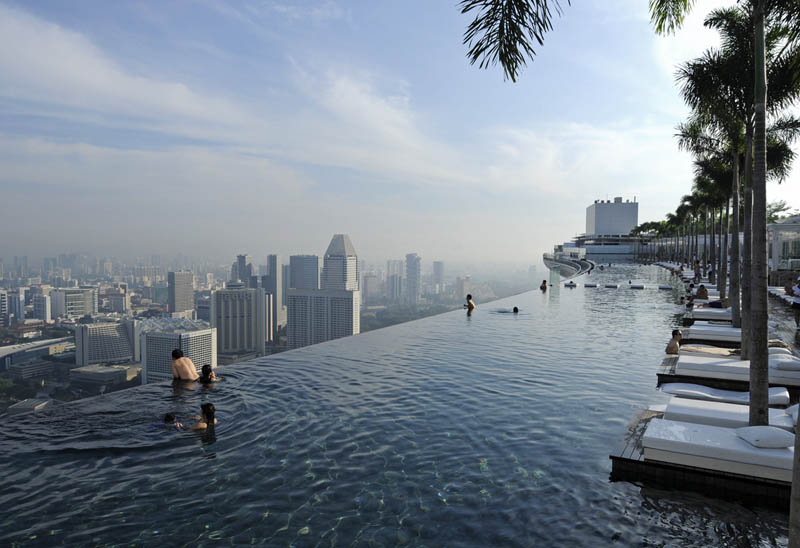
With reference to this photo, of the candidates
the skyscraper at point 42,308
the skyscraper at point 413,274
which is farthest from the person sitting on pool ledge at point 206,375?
A: the skyscraper at point 413,274

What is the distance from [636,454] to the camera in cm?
581

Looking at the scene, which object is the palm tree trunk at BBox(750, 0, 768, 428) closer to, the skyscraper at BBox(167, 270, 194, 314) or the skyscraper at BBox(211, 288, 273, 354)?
the skyscraper at BBox(211, 288, 273, 354)

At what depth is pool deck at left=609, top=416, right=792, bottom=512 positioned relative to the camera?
504 centimetres

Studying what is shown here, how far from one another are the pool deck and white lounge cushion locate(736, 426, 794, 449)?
39cm

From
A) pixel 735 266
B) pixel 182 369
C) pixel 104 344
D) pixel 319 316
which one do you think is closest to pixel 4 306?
pixel 104 344

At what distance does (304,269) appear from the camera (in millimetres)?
91375

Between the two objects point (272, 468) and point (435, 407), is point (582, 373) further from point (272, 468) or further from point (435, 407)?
point (272, 468)

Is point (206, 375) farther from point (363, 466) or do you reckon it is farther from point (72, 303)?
point (72, 303)

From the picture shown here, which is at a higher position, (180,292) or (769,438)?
(769,438)

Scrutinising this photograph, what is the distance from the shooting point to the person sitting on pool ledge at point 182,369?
34.7 feet

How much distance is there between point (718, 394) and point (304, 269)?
86.3 meters

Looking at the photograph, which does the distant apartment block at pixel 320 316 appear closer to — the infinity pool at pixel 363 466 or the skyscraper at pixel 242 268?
the infinity pool at pixel 363 466

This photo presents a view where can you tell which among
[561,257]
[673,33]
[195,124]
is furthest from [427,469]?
[561,257]

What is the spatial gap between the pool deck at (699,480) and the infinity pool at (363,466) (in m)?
0.20
